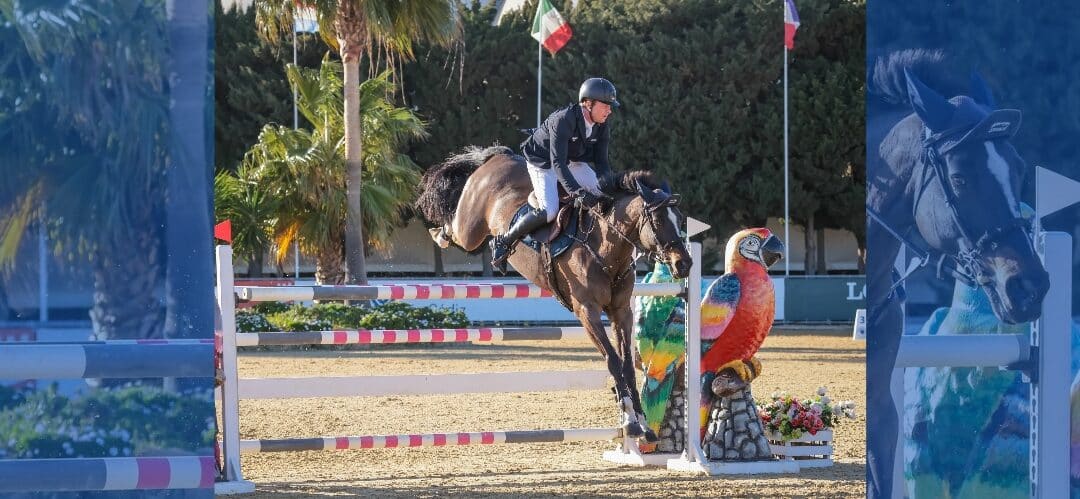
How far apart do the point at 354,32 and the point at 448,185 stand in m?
11.4

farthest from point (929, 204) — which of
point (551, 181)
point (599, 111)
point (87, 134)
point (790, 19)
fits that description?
point (790, 19)

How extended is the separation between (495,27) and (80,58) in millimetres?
29258

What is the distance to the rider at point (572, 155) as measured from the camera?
676cm

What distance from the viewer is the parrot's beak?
25.2ft

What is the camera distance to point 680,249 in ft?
20.9

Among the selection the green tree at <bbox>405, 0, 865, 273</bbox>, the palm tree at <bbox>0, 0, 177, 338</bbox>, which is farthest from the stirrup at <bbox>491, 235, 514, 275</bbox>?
the green tree at <bbox>405, 0, 865, 273</bbox>

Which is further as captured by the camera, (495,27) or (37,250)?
(495,27)

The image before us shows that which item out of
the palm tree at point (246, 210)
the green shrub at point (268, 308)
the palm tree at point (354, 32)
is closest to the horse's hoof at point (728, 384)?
the palm tree at point (354, 32)

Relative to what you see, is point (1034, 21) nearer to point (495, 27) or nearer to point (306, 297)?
point (306, 297)

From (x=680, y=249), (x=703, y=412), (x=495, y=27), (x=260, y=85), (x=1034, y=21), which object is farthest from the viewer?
(x=495, y=27)

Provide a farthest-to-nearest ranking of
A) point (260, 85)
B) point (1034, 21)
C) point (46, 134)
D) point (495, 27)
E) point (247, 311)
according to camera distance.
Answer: point (495, 27) → point (260, 85) → point (247, 311) → point (1034, 21) → point (46, 134)

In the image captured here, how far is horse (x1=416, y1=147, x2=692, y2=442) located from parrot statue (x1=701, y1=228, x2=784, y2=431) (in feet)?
2.51

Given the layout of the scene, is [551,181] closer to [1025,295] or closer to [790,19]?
[1025,295]

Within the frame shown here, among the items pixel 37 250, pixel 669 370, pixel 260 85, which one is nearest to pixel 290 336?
pixel 669 370
